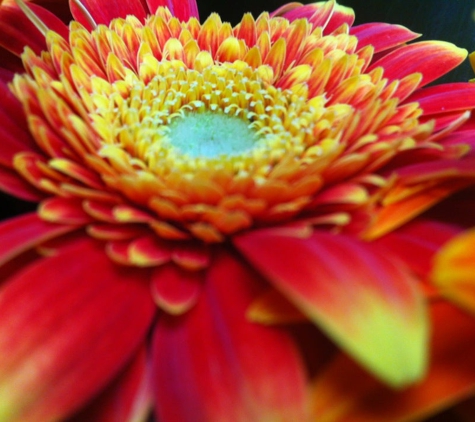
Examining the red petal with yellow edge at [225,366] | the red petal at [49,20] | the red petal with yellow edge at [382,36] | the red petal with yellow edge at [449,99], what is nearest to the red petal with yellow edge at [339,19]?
the red petal with yellow edge at [382,36]

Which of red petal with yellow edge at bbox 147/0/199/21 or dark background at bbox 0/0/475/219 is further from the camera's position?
dark background at bbox 0/0/475/219

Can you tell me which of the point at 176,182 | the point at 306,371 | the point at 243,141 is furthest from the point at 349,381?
the point at 243,141

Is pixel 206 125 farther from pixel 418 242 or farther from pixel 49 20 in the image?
pixel 418 242

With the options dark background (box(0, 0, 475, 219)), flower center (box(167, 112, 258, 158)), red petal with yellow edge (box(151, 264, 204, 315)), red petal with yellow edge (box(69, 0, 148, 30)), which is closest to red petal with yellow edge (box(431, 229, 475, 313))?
red petal with yellow edge (box(151, 264, 204, 315))

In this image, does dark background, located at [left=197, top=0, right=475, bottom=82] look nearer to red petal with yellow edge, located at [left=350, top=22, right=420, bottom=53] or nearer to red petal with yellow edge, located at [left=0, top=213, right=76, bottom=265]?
red petal with yellow edge, located at [left=350, top=22, right=420, bottom=53]

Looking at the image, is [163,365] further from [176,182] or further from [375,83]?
[375,83]

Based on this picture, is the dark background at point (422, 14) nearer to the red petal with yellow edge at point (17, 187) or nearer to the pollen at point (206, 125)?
the pollen at point (206, 125)

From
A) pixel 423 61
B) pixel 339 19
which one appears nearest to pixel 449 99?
pixel 423 61
